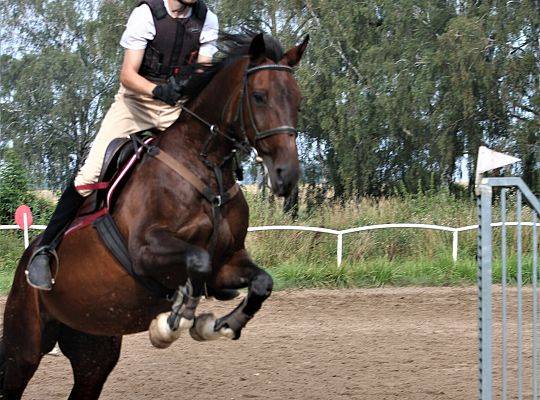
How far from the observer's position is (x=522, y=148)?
21.2 meters

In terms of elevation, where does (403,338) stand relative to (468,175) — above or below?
below

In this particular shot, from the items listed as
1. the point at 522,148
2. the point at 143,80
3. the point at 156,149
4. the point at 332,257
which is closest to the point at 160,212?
the point at 156,149

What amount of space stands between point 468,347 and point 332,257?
15.2ft

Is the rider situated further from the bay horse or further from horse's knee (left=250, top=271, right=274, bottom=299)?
horse's knee (left=250, top=271, right=274, bottom=299)

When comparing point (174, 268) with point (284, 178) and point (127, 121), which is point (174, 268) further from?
point (127, 121)

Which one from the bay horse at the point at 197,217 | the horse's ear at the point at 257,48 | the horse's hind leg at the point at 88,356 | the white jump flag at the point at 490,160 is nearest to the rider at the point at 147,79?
the bay horse at the point at 197,217

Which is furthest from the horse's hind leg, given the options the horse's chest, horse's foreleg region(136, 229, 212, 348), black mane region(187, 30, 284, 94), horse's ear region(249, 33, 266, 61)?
horse's ear region(249, 33, 266, 61)

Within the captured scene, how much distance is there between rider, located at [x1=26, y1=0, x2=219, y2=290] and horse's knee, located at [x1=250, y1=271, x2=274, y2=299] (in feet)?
3.74

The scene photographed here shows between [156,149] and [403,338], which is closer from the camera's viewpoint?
[156,149]

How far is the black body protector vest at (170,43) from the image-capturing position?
15.5ft

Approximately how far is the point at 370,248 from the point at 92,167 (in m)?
8.40

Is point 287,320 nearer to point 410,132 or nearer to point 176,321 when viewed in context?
point 176,321

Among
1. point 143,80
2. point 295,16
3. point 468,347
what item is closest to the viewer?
point 143,80

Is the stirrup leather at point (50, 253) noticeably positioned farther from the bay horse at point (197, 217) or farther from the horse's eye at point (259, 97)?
the horse's eye at point (259, 97)
